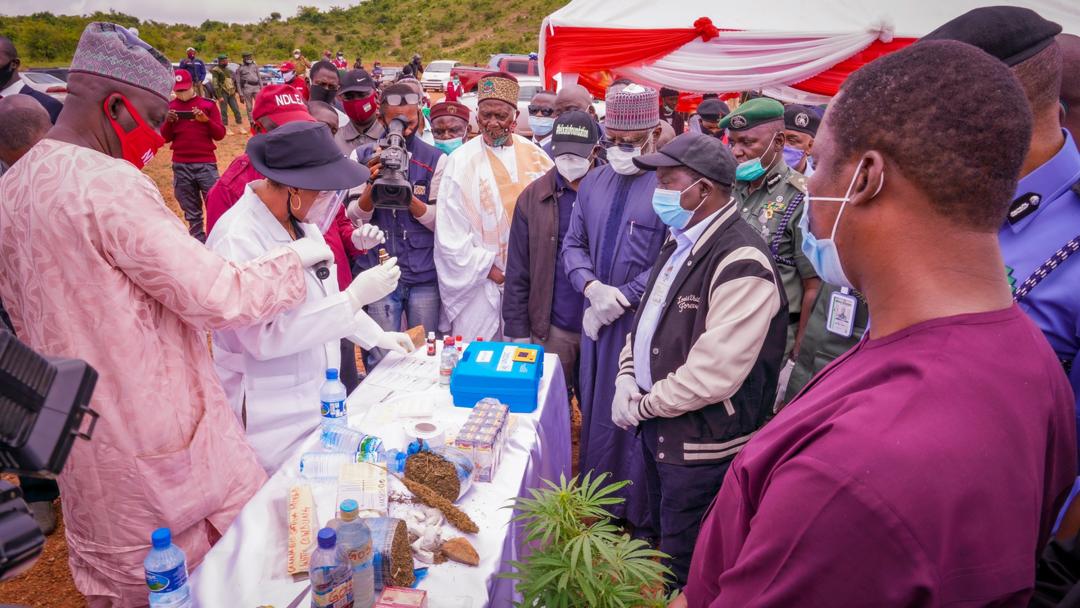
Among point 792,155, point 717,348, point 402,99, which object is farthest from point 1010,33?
point 402,99

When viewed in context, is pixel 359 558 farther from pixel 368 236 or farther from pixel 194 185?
pixel 194 185

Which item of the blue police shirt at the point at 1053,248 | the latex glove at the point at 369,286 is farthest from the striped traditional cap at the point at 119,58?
the blue police shirt at the point at 1053,248

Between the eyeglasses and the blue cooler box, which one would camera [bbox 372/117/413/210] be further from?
the blue cooler box

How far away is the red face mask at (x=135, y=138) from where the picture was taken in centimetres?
180

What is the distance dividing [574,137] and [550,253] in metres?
0.70

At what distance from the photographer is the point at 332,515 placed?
1868mm

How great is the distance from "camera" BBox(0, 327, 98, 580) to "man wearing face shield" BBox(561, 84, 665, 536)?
2.52 metres

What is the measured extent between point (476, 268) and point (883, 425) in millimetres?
3186

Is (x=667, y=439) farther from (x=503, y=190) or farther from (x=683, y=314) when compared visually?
(x=503, y=190)

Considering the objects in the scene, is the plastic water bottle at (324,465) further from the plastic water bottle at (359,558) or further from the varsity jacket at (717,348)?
the varsity jacket at (717,348)

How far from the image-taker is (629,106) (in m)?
3.50

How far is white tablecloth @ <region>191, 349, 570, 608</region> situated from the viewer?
161 cm

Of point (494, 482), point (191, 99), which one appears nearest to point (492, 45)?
point (191, 99)

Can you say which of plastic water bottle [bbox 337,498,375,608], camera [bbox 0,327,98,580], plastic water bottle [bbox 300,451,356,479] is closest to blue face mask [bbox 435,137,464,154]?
plastic water bottle [bbox 300,451,356,479]
